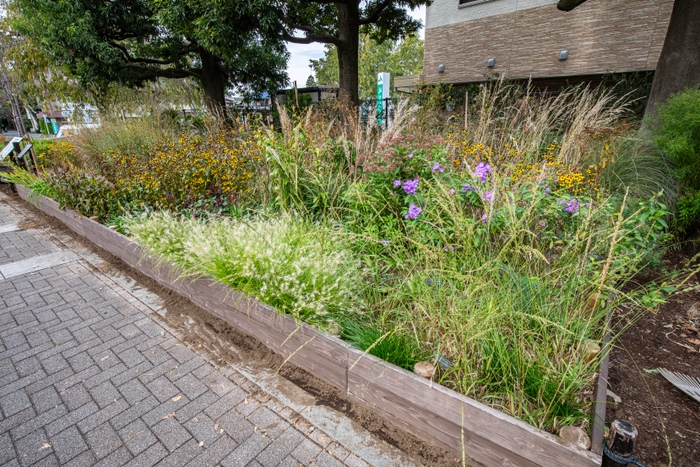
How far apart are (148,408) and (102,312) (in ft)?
4.34

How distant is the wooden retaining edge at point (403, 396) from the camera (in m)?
1.37

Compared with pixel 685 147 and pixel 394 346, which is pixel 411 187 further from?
pixel 685 147

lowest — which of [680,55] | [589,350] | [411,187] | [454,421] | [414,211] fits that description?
[454,421]

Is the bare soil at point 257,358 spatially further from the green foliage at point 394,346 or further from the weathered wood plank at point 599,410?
the weathered wood plank at point 599,410

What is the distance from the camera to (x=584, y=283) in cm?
178

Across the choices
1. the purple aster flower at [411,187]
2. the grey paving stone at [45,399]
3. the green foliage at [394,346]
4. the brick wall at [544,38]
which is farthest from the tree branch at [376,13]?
the grey paving stone at [45,399]

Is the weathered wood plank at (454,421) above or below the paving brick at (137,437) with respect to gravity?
above

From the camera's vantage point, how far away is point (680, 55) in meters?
4.39

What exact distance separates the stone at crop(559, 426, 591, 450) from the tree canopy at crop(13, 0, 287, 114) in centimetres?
780

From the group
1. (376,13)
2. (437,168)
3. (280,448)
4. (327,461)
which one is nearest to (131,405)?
(280,448)

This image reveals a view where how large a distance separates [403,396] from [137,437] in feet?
4.40

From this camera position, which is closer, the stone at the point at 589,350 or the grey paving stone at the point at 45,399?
→ the stone at the point at 589,350

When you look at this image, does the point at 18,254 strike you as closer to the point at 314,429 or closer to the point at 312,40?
the point at 314,429

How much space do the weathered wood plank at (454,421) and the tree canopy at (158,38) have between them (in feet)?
23.9
